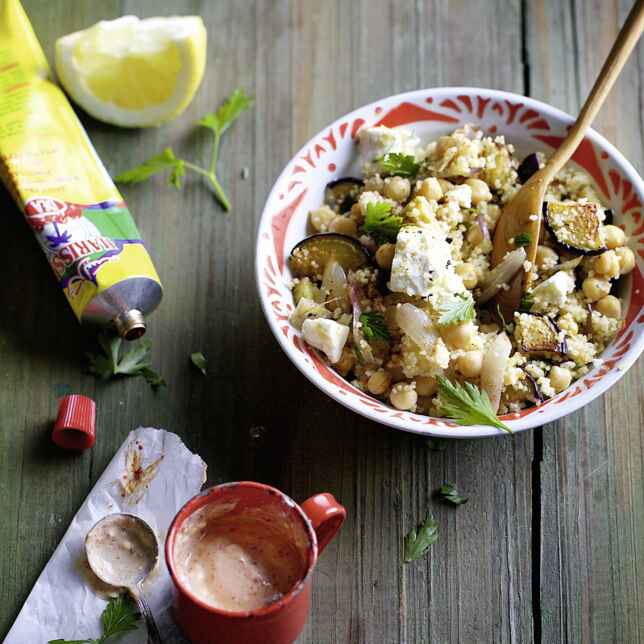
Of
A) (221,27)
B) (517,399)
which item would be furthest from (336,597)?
(221,27)

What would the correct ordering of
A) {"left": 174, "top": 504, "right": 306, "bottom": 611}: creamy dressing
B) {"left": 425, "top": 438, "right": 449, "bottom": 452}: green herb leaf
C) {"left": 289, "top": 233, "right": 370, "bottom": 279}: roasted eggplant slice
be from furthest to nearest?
1. {"left": 425, "top": 438, "right": 449, "bottom": 452}: green herb leaf
2. {"left": 289, "top": 233, "right": 370, "bottom": 279}: roasted eggplant slice
3. {"left": 174, "top": 504, "right": 306, "bottom": 611}: creamy dressing

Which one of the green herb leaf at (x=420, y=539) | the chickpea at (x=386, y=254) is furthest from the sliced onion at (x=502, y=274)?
the green herb leaf at (x=420, y=539)

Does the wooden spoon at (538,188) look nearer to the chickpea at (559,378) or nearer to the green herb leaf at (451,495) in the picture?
the chickpea at (559,378)

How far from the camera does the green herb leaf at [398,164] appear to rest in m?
1.88

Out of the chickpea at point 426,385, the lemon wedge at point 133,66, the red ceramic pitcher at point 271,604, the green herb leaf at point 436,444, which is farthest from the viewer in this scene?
the lemon wedge at point 133,66

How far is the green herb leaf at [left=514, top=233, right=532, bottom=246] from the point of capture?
5.90ft

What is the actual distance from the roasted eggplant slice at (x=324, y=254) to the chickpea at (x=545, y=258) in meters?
0.35

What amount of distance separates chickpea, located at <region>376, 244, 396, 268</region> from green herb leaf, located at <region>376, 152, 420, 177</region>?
Result: 192 millimetres

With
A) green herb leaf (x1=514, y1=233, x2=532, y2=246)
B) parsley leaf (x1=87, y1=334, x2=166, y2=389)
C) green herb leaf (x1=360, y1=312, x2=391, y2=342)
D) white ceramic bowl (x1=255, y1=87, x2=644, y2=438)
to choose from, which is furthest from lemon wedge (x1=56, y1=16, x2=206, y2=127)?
green herb leaf (x1=514, y1=233, x2=532, y2=246)

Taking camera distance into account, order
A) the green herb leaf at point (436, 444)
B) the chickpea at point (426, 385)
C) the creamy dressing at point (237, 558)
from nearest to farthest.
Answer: the creamy dressing at point (237, 558)
the chickpea at point (426, 385)
the green herb leaf at point (436, 444)

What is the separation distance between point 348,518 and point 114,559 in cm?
50

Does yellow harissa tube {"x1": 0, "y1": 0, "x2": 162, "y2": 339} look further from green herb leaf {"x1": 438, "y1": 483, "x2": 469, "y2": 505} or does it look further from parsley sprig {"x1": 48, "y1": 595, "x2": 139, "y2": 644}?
green herb leaf {"x1": 438, "y1": 483, "x2": 469, "y2": 505}

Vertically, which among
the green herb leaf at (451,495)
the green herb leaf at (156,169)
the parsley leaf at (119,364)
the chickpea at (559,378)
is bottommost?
the green herb leaf at (451,495)

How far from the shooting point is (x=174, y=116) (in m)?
2.23
